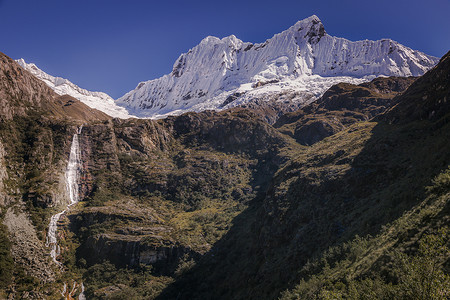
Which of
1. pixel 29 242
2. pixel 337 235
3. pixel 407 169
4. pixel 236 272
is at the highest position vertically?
pixel 29 242

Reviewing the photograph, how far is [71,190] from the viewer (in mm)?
130625

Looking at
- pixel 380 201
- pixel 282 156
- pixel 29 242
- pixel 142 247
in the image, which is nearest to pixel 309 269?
pixel 380 201

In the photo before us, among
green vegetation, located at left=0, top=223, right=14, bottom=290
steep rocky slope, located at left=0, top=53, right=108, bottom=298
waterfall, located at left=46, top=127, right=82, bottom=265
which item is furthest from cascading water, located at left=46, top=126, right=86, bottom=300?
green vegetation, located at left=0, top=223, right=14, bottom=290

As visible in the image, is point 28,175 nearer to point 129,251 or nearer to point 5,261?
point 5,261

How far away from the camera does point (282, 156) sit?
6688 inches

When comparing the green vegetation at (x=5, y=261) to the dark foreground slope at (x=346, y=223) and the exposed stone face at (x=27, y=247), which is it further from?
the dark foreground slope at (x=346, y=223)

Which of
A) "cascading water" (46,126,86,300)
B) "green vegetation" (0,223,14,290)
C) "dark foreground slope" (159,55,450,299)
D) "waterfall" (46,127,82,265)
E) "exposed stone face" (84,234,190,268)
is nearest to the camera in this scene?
"dark foreground slope" (159,55,450,299)

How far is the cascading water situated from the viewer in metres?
101

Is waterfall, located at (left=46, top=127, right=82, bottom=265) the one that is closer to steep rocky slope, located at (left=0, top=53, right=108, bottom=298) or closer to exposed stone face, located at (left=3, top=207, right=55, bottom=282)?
steep rocky slope, located at (left=0, top=53, right=108, bottom=298)

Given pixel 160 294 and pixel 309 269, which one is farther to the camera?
pixel 160 294

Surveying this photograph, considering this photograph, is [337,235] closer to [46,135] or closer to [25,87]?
[46,135]

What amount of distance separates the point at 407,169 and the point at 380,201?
11147mm

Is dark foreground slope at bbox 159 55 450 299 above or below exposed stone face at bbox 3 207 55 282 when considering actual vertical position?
below

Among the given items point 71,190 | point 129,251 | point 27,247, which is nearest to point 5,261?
point 27,247
